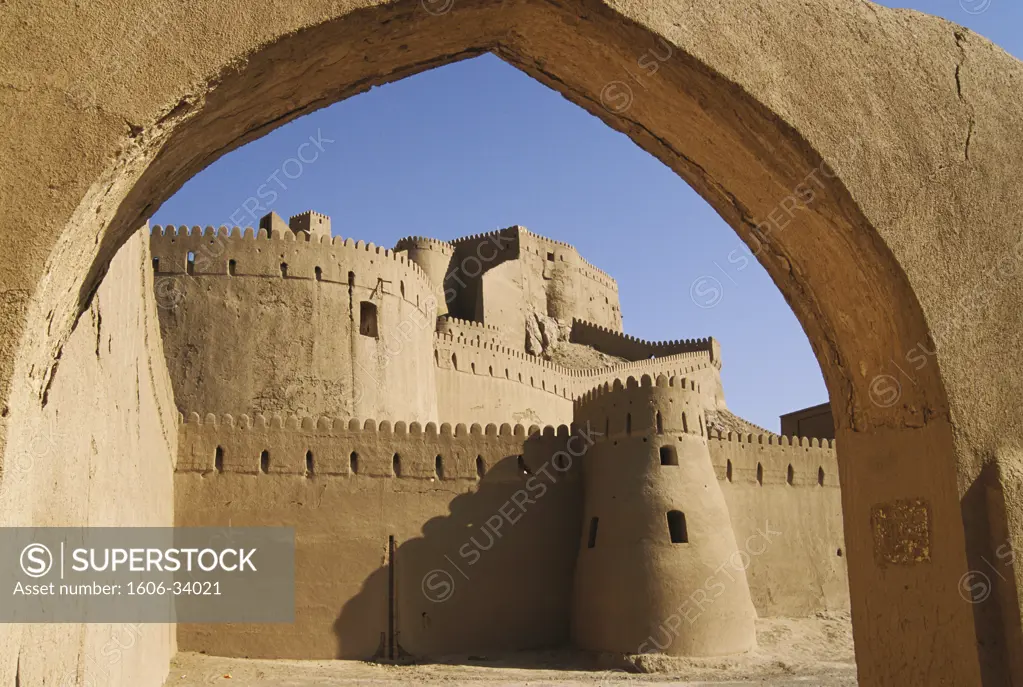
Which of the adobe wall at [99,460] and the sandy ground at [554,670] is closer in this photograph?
the adobe wall at [99,460]

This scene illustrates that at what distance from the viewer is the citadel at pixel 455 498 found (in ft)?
50.0

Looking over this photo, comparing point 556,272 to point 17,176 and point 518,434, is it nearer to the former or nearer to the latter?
point 518,434

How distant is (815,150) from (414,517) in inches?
524

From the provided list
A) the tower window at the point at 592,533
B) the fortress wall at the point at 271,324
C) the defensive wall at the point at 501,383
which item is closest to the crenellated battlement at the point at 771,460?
the tower window at the point at 592,533

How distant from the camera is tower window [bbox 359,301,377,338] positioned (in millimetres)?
22625

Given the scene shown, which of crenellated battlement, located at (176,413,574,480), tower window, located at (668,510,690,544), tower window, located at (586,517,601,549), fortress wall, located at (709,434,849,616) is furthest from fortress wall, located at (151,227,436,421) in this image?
tower window, located at (668,510,690,544)

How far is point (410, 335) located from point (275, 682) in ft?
40.4

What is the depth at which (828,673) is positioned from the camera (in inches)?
584

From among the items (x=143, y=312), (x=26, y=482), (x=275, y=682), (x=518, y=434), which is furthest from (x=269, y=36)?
(x=518, y=434)

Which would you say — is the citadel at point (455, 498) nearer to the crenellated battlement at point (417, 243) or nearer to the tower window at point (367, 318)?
the tower window at point (367, 318)

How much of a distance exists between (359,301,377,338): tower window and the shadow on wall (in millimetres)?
6820

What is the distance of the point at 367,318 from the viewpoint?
22.8m

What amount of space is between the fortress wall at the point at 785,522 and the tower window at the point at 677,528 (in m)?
2.40

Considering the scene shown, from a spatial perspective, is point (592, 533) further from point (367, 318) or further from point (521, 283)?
point (521, 283)
